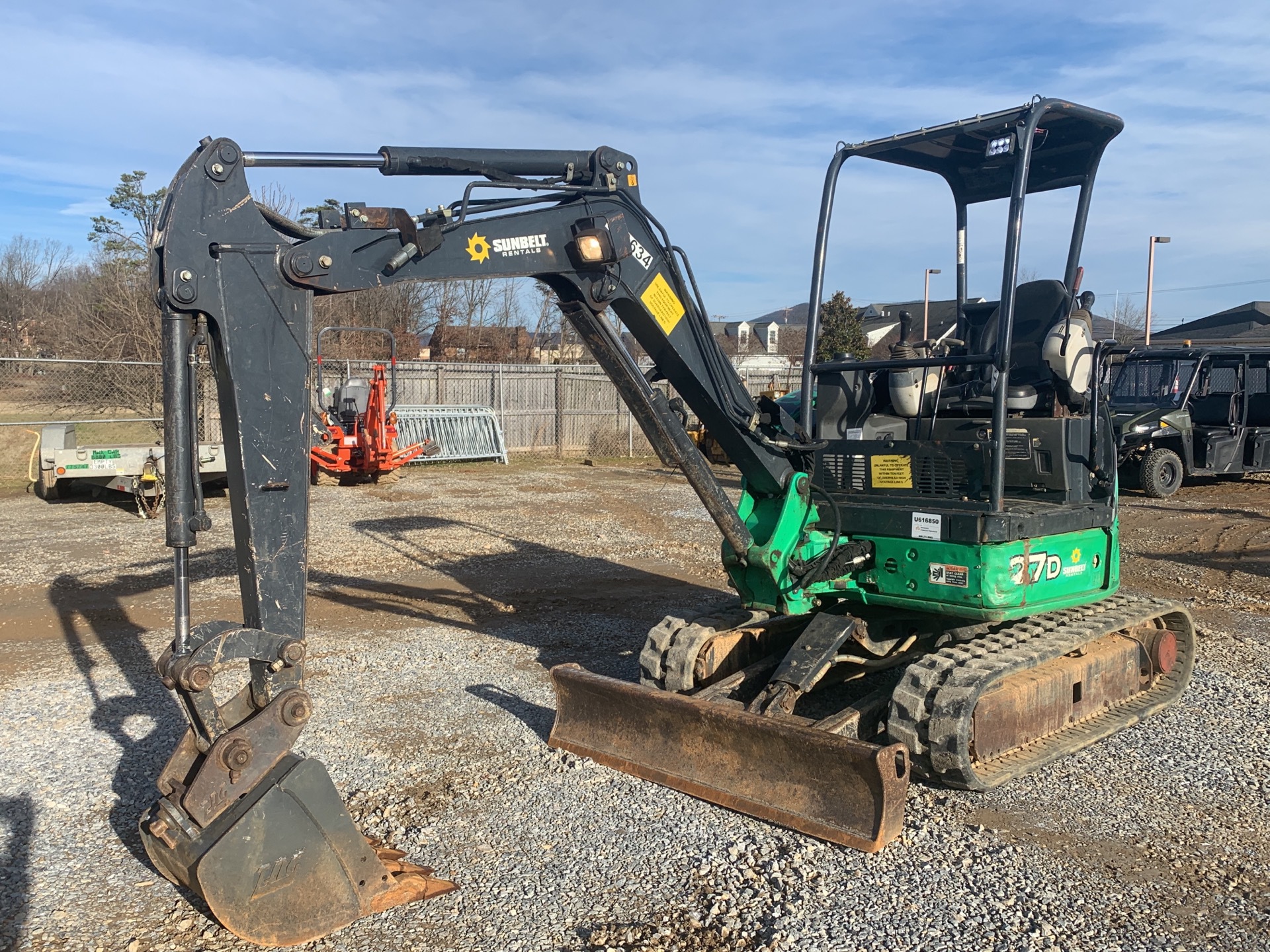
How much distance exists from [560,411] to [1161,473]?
42.9ft

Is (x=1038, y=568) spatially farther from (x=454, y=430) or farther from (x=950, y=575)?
(x=454, y=430)

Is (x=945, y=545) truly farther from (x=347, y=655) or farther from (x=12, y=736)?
(x=12, y=736)

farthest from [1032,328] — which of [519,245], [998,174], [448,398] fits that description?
[448,398]

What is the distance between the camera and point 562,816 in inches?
188

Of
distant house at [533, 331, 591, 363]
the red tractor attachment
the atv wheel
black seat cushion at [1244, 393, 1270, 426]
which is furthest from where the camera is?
distant house at [533, 331, 591, 363]

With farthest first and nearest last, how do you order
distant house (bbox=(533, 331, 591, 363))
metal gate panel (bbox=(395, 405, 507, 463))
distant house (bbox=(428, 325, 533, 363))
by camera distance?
1. distant house (bbox=(533, 331, 591, 363))
2. distant house (bbox=(428, 325, 533, 363))
3. metal gate panel (bbox=(395, 405, 507, 463))

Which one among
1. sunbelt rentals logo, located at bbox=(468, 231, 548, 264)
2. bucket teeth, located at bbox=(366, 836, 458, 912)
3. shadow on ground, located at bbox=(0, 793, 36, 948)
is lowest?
shadow on ground, located at bbox=(0, 793, 36, 948)

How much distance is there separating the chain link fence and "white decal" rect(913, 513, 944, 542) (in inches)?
602

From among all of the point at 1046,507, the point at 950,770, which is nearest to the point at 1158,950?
the point at 950,770

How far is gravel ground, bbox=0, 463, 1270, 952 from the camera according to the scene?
3.83 meters

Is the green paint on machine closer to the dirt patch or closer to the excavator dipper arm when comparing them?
the dirt patch

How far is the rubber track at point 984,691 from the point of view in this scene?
4.77 meters

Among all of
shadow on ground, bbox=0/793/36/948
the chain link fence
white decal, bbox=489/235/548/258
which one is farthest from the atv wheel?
shadow on ground, bbox=0/793/36/948

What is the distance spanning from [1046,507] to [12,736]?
575cm
